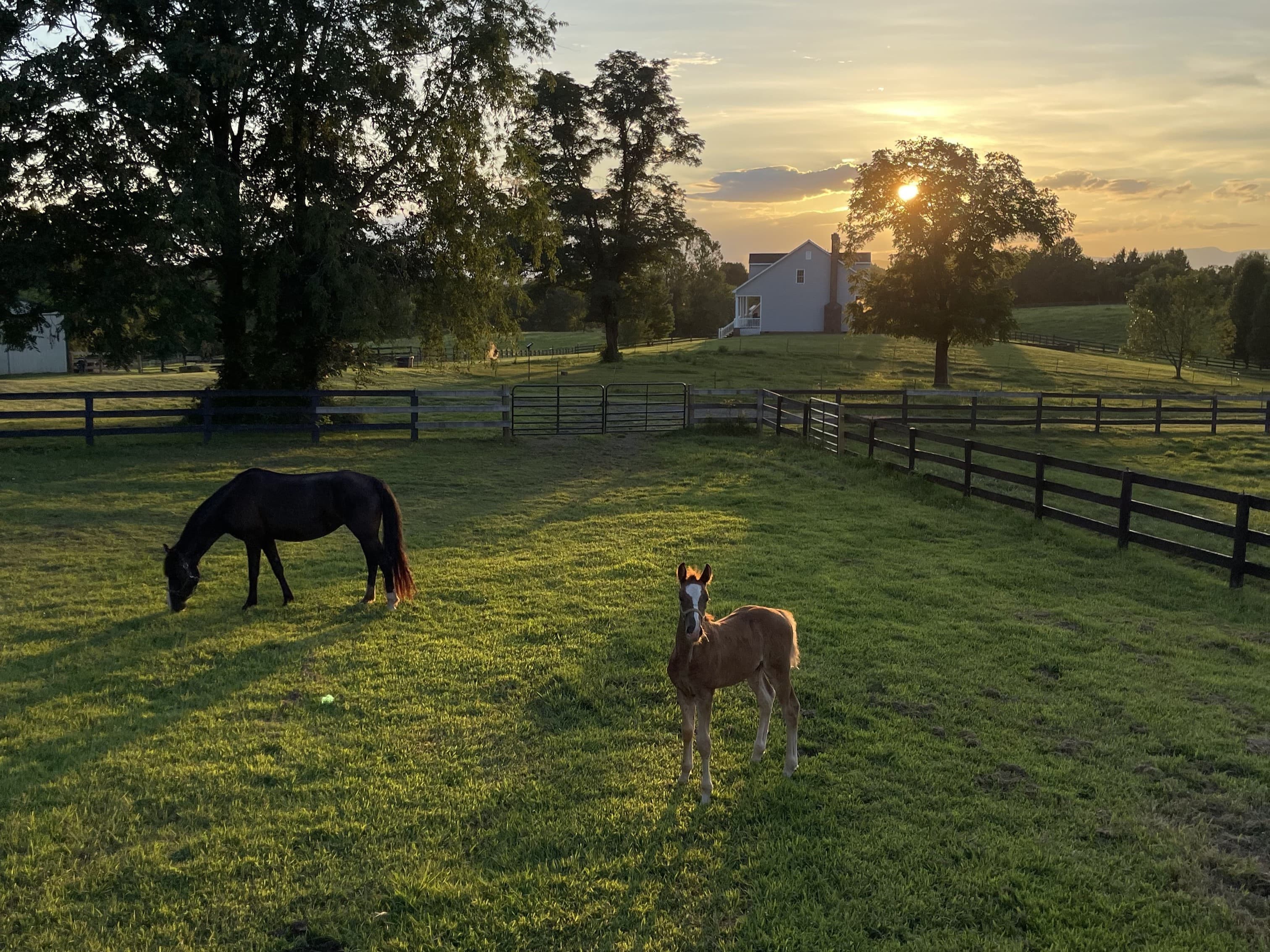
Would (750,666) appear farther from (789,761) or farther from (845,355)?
(845,355)

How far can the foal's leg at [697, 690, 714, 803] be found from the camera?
5062mm

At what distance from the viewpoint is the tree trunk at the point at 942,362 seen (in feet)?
126

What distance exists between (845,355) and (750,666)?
48.0 m

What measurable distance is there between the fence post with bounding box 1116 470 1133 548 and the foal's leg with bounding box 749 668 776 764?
7.17 meters

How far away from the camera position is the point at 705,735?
200 inches

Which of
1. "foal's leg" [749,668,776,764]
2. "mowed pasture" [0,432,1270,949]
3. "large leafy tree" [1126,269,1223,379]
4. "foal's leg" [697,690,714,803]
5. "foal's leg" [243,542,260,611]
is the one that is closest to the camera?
"mowed pasture" [0,432,1270,949]

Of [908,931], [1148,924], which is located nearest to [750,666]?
[908,931]

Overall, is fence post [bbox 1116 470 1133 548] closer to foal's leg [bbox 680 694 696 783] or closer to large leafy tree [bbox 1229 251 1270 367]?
foal's leg [bbox 680 694 696 783]

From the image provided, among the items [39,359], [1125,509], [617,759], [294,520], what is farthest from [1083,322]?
[617,759]

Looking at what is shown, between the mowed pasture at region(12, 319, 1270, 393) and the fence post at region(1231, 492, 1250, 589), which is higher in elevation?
the mowed pasture at region(12, 319, 1270, 393)

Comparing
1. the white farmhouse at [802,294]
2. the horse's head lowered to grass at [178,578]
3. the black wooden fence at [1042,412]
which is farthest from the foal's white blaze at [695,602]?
the white farmhouse at [802,294]

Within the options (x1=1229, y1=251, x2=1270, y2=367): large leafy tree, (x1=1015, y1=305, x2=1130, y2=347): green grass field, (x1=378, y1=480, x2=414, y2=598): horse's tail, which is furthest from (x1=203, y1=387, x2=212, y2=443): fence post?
(x1=1229, y1=251, x2=1270, y2=367): large leafy tree

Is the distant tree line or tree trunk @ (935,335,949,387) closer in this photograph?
tree trunk @ (935,335,949,387)

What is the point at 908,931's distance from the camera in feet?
12.9
